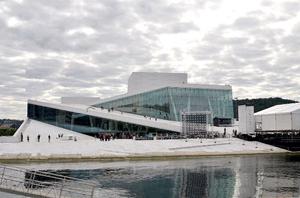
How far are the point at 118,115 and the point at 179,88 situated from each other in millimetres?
11750

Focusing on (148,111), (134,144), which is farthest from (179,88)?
(134,144)

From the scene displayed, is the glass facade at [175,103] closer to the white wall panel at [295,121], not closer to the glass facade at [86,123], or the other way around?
the glass facade at [86,123]

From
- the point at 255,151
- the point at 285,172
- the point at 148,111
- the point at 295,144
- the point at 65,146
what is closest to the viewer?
the point at 285,172

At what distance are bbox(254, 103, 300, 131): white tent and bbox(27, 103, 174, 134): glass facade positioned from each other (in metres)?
13.2

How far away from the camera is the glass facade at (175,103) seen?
66.1 m

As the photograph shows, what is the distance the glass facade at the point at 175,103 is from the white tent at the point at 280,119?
733cm

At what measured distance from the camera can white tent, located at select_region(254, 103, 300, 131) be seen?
56.6m

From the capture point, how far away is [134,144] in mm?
46844

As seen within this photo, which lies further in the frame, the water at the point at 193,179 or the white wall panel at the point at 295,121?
Answer: the white wall panel at the point at 295,121

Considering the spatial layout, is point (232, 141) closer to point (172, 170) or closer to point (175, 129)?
point (175, 129)

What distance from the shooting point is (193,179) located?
27797 millimetres

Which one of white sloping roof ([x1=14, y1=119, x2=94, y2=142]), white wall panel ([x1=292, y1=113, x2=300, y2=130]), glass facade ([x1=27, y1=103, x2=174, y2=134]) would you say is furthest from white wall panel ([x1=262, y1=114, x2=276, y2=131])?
white sloping roof ([x1=14, y1=119, x2=94, y2=142])

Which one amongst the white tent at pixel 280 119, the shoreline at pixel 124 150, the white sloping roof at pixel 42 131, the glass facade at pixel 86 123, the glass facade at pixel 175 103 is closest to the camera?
the shoreline at pixel 124 150

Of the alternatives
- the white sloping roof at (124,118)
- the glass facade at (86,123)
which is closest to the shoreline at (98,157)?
the white sloping roof at (124,118)
